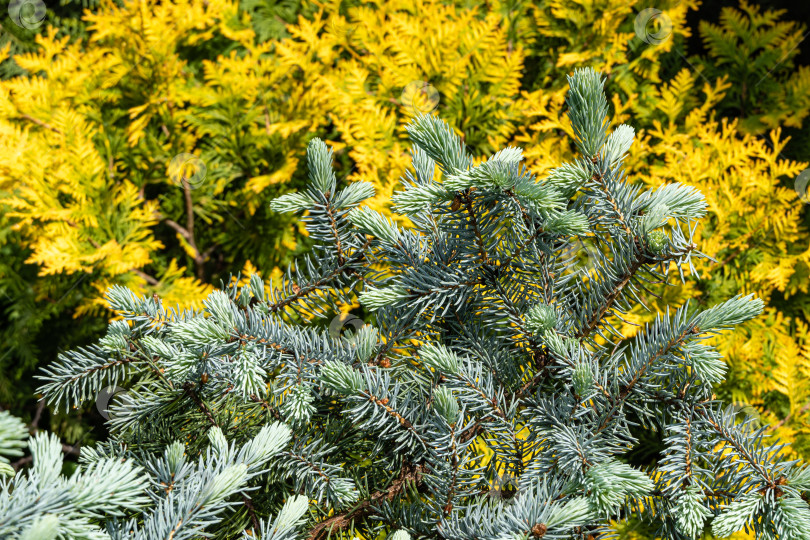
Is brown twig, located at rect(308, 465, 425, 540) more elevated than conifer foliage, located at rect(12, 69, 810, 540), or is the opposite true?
conifer foliage, located at rect(12, 69, 810, 540)

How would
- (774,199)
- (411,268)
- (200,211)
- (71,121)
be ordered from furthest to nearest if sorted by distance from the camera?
(200,211) < (71,121) < (774,199) < (411,268)

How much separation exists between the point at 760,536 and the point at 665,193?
31 centimetres

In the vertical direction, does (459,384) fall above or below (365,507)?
above

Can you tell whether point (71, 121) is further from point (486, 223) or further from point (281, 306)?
point (486, 223)

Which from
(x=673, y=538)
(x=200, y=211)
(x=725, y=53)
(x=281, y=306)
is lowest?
(x=200, y=211)

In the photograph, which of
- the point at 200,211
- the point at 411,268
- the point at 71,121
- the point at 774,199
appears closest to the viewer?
the point at 411,268

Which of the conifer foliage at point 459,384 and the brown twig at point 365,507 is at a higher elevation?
the conifer foliage at point 459,384

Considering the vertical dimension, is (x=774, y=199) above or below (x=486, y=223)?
below

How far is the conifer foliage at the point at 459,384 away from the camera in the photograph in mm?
503

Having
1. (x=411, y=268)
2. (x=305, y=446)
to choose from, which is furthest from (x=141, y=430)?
(x=411, y=268)

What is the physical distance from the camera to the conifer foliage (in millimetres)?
503

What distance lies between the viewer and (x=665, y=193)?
1.88 feet

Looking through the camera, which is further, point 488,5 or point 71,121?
point 488,5

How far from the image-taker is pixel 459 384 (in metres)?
0.56
